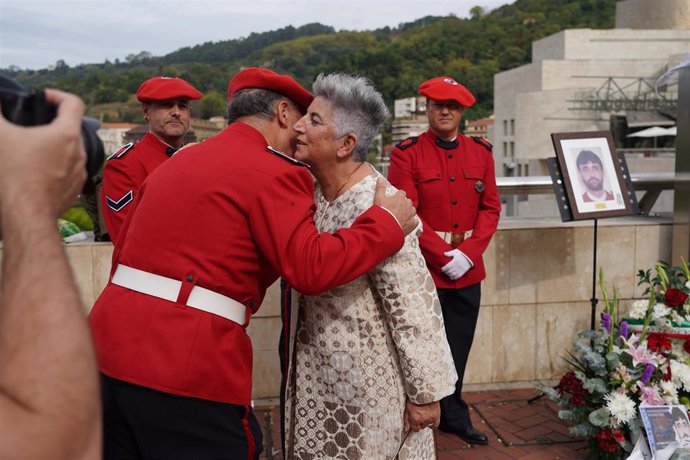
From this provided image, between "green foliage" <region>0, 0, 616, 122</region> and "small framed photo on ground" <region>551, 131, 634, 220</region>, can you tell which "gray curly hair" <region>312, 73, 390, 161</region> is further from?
"green foliage" <region>0, 0, 616, 122</region>

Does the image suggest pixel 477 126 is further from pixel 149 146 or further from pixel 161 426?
pixel 161 426

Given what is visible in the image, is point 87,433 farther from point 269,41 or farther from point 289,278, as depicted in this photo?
point 269,41

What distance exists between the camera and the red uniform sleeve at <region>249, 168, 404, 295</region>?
1.91 meters

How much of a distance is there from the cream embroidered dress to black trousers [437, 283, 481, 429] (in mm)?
1654

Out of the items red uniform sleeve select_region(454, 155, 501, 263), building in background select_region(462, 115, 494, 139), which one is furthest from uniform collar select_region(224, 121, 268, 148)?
building in background select_region(462, 115, 494, 139)

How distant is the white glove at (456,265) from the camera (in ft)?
12.6

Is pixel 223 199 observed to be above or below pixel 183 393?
above

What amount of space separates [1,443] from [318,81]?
1733 mm

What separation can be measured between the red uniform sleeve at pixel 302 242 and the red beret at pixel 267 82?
317 mm

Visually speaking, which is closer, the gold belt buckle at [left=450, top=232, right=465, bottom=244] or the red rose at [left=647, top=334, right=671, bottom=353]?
the red rose at [left=647, top=334, right=671, bottom=353]

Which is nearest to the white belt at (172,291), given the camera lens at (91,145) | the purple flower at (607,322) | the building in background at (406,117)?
the camera lens at (91,145)

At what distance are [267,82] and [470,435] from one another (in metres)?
2.65

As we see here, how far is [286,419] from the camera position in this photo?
2506mm

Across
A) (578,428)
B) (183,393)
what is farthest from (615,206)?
(183,393)
